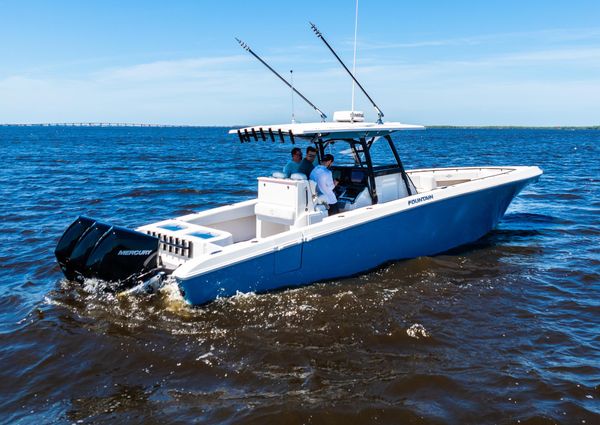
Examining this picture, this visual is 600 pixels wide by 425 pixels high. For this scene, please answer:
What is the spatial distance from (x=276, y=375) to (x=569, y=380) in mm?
2803

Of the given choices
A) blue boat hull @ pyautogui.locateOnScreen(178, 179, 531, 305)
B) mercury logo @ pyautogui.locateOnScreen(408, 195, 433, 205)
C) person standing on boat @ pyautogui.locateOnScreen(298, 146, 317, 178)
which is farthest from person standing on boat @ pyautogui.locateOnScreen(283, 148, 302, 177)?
mercury logo @ pyautogui.locateOnScreen(408, 195, 433, 205)

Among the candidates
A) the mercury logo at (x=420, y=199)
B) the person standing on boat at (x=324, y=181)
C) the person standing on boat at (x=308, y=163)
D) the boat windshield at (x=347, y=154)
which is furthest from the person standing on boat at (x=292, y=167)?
the mercury logo at (x=420, y=199)

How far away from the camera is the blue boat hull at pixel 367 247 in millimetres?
6258

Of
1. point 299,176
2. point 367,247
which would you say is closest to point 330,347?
point 367,247

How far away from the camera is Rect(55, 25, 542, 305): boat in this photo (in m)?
6.24

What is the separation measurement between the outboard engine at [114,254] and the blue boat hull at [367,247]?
651mm

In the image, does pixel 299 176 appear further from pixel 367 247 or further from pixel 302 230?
pixel 367 247

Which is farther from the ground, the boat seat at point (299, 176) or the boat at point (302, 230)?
the boat seat at point (299, 176)

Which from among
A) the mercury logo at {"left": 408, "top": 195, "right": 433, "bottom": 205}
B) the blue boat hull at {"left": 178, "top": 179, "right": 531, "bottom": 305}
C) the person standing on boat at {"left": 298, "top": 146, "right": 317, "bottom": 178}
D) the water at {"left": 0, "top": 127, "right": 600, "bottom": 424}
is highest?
the person standing on boat at {"left": 298, "top": 146, "right": 317, "bottom": 178}

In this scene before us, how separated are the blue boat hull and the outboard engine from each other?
65cm

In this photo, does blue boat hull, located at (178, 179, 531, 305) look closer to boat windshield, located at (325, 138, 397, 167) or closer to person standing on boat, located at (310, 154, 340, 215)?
person standing on boat, located at (310, 154, 340, 215)

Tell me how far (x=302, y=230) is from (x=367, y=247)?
130 cm

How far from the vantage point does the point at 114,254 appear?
6.21 meters

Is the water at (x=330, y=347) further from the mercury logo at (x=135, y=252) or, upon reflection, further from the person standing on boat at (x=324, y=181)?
the person standing on boat at (x=324, y=181)
